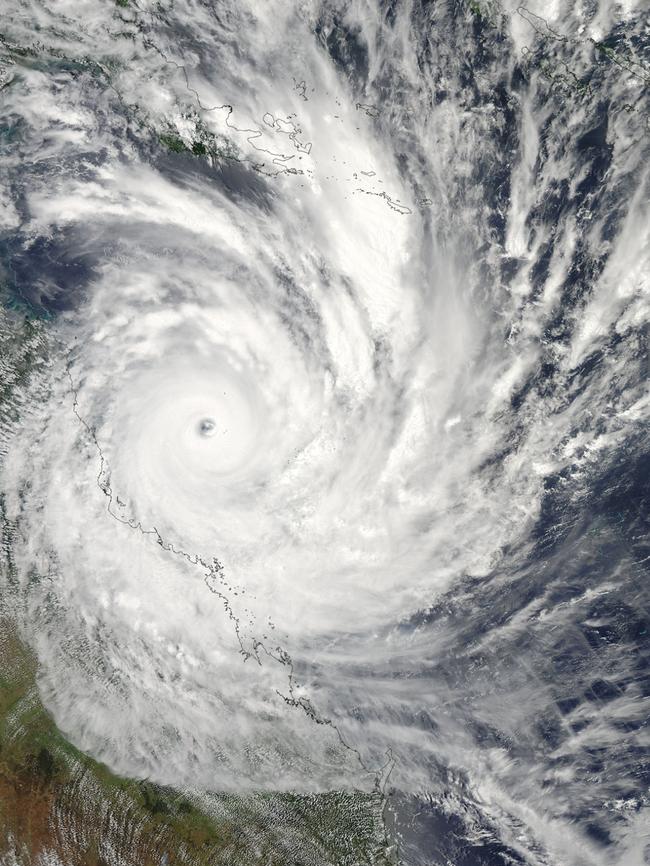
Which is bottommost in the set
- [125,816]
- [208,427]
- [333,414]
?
[125,816]

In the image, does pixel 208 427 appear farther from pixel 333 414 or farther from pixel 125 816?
pixel 125 816

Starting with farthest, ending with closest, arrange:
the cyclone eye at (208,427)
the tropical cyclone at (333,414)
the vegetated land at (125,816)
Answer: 1. the cyclone eye at (208,427)
2. the vegetated land at (125,816)
3. the tropical cyclone at (333,414)

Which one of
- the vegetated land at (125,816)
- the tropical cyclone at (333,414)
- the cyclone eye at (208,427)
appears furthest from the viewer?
the cyclone eye at (208,427)

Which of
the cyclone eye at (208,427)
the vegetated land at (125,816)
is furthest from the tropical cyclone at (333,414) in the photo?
the vegetated land at (125,816)

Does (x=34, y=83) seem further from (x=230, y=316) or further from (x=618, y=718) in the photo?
(x=618, y=718)

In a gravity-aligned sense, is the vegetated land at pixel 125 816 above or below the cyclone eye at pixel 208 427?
below

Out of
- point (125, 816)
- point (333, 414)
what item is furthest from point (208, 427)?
point (125, 816)

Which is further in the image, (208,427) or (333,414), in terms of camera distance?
(208,427)

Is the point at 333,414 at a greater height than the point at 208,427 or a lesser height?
greater

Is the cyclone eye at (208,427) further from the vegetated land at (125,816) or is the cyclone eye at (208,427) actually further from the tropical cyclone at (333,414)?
the vegetated land at (125,816)

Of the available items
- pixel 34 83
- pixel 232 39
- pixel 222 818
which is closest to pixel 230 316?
pixel 232 39
